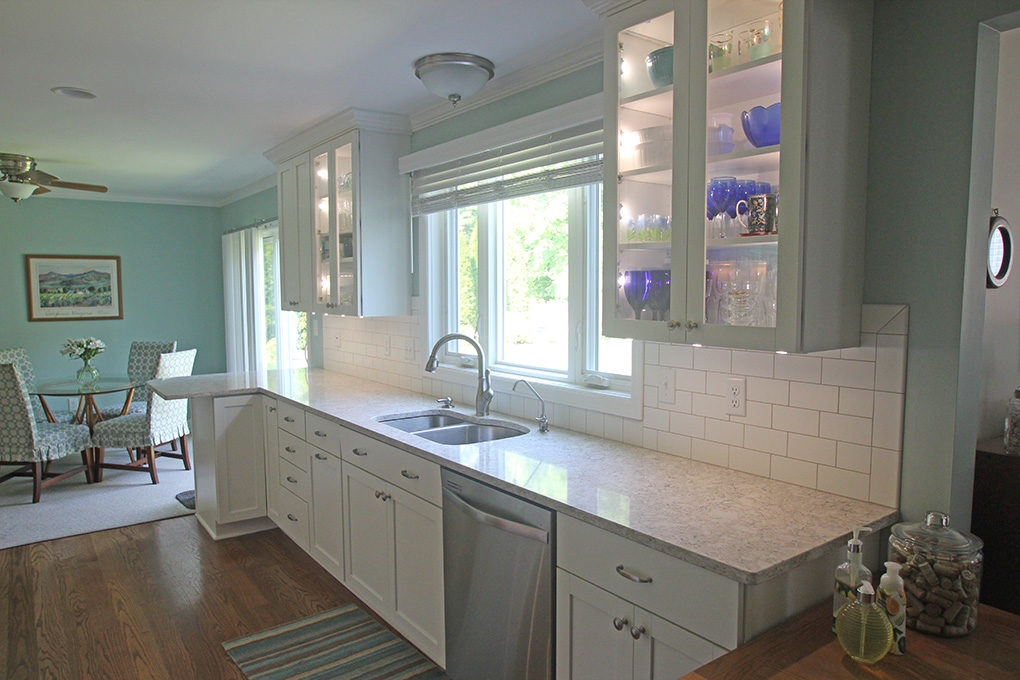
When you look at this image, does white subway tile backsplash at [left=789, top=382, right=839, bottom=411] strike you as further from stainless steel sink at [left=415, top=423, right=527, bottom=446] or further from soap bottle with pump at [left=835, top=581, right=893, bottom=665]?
stainless steel sink at [left=415, top=423, right=527, bottom=446]

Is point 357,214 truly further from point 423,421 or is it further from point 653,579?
point 653,579

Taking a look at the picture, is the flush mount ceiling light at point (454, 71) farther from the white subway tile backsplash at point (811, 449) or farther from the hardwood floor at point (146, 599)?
the hardwood floor at point (146, 599)

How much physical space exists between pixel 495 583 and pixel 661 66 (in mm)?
1636

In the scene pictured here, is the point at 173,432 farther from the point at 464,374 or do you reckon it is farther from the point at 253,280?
the point at 464,374

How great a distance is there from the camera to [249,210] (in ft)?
20.9

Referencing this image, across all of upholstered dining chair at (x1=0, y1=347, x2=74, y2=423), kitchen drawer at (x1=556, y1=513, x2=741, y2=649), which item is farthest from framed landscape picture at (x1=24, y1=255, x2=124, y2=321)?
kitchen drawer at (x1=556, y1=513, x2=741, y2=649)

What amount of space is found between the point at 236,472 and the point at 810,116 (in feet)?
11.7

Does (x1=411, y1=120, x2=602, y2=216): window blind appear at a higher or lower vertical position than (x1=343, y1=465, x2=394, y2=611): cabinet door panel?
higher

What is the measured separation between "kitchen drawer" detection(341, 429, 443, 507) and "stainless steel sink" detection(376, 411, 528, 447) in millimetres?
193

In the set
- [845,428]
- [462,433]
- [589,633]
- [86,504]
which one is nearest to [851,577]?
[845,428]

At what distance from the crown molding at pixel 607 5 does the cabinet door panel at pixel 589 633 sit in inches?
65.3

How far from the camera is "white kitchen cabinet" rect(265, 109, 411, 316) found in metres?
3.65

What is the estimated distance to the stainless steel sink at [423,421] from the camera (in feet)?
10.2

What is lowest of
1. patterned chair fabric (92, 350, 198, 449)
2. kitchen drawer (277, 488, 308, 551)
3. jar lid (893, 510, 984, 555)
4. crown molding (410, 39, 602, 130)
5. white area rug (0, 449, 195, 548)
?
white area rug (0, 449, 195, 548)
